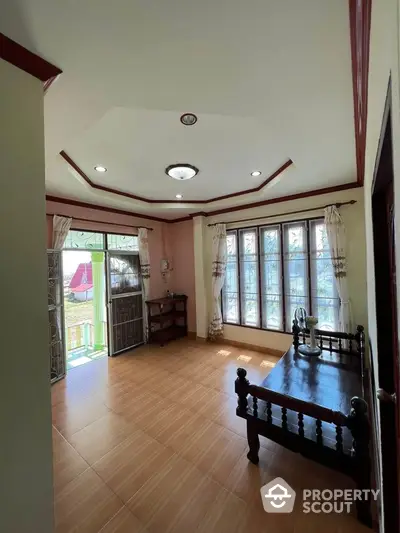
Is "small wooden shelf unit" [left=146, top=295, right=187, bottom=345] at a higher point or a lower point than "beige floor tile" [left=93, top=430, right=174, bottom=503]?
higher

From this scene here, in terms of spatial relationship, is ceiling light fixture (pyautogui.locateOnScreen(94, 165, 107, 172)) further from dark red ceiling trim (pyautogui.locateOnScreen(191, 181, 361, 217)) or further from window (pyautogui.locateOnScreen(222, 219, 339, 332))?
window (pyautogui.locateOnScreen(222, 219, 339, 332))

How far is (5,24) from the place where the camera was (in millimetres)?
983

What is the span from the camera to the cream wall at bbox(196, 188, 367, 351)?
321 cm

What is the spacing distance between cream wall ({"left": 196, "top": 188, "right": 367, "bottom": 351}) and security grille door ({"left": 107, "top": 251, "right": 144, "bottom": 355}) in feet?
6.05

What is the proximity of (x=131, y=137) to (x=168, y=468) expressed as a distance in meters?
2.79

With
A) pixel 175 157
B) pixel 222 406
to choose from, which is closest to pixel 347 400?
pixel 222 406

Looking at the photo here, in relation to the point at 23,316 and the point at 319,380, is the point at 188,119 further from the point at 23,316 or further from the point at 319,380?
the point at 319,380

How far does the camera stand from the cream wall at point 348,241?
3211 mm

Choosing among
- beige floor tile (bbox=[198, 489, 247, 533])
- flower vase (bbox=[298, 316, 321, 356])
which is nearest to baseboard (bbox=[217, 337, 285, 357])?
flower vase (bbox=[298, 316, 321, 356])

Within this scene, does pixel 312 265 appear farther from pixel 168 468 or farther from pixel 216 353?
pixel 168 468

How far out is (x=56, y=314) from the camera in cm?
341

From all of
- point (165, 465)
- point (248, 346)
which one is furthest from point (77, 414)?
point (248, 346)

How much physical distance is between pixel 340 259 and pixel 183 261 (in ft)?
10.2

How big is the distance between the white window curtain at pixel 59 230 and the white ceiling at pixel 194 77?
1.15 meters
